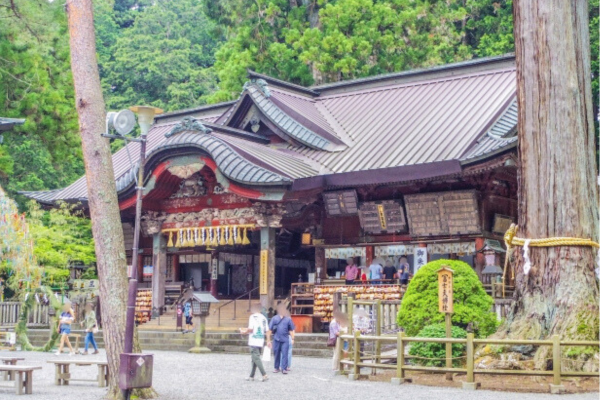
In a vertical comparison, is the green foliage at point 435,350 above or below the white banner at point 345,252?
below

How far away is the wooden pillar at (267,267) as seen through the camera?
923 inches

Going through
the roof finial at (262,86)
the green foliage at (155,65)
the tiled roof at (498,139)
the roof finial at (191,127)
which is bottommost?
the tiled roof at (498,139)

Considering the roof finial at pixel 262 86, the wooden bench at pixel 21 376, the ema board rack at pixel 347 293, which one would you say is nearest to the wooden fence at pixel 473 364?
the wooden bench at pixel 21 376

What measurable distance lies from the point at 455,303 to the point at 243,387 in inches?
160

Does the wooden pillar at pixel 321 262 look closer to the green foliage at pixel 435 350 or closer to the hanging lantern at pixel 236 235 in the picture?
the hanging lantern at pixel 236 235

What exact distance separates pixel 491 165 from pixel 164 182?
33.0 ft

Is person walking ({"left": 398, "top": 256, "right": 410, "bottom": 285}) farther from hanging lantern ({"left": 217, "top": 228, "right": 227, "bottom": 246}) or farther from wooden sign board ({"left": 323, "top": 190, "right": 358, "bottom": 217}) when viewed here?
hanging lantern ({"left": 217, "top": 228, "right": 227, "bottom": 246})

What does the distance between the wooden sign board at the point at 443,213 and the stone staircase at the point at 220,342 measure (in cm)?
454

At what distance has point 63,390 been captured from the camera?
541 inches

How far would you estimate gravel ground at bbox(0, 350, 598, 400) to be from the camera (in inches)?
481

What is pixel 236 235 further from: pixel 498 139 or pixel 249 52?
pixel 249 52

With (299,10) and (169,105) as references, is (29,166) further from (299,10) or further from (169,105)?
(299,10)

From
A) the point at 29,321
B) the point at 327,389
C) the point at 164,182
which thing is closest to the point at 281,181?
the point at 164,182

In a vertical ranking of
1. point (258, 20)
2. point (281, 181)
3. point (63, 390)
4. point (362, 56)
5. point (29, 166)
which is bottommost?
point (63, 390)
